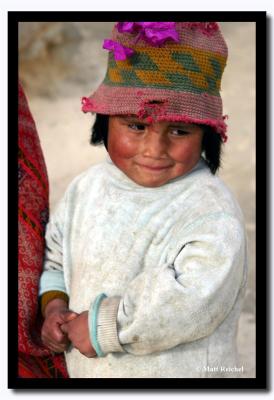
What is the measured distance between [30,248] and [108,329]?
0.40m

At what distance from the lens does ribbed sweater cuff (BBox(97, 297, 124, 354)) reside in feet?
5.31

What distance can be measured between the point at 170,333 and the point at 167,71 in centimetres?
63

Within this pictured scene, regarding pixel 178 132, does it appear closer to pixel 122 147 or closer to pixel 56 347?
pixel 122 147

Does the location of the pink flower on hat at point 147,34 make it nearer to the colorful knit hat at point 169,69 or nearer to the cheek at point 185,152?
the colorful knit hat at point 169,69

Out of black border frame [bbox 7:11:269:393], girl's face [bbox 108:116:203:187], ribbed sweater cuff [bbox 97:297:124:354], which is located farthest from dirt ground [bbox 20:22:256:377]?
ribbed sweater cuff [bbox 97:297:124:354]

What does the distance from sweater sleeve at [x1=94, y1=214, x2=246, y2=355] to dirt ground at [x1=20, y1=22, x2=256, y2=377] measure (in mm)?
270

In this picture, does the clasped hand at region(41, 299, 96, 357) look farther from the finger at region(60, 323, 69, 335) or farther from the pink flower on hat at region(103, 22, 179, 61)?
the pink flower on hat at region(103, 22, 179, 61)

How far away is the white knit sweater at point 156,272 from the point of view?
1.59 meters

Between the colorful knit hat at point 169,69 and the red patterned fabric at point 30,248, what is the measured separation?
0.36 metres

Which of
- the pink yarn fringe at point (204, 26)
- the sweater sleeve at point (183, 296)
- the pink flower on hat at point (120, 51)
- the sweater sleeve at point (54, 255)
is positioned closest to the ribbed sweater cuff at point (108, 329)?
the sweater sleeve at point (183, 296)

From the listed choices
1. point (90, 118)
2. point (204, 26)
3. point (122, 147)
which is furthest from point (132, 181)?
point (90, 118)

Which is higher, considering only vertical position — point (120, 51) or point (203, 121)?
point (120, 51)

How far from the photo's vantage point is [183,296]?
62.1 inches

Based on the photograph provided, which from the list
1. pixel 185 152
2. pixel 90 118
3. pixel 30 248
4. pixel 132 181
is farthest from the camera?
pixel 90 118
